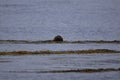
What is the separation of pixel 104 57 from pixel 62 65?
4.11m

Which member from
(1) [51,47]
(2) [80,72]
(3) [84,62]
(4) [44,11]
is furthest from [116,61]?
(4) [44,11]

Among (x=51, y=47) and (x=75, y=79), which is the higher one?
(x=75, y=79)

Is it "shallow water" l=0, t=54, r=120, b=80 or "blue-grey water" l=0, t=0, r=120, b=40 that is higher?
"shallow water" l=0, t=54, r=120, b=80

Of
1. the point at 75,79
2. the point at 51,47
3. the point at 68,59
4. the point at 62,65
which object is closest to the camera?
the point at 75,79

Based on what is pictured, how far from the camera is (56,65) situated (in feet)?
102

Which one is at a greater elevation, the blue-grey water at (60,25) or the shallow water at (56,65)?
the shallow water at (56,65)

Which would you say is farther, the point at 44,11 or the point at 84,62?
the point at 44,11

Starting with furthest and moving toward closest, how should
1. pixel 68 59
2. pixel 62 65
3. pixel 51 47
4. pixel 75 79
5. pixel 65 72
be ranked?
pixel 51 47 < pixel 68 59 < pixel 62 65 < pixel 65 72 < pixel 75 79

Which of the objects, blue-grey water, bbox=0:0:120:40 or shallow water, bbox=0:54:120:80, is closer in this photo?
shallow water, bbox=0:54:120:80

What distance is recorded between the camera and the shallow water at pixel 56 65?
27547 millimetres

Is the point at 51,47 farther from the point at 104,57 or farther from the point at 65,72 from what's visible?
the point at 65,72

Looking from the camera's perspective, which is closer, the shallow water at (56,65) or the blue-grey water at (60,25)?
the shallow water at (56,65)

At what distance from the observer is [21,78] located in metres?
27.0

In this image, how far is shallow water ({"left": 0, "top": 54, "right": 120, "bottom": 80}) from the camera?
27.5 m
